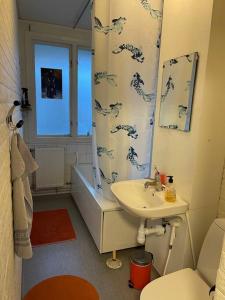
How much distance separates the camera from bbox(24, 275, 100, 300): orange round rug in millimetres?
1321

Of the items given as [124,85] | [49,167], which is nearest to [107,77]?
[124,85]

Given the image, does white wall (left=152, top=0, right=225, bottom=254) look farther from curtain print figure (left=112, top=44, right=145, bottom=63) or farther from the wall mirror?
curtain print figure (left=112, top=44, right=145, bottom=63)

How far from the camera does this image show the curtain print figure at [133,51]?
1973 millimetres

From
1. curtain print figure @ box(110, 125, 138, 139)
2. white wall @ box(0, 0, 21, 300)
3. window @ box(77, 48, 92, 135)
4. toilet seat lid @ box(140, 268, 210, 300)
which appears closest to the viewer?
white wall @ box(0, 0, 21, 300)

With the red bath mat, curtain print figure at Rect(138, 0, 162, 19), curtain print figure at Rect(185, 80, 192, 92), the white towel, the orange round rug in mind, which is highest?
curtain print figure at Rect(138, 0, 162, 19)

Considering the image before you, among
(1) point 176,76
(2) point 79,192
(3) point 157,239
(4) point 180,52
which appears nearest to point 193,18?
(4) point 180,52

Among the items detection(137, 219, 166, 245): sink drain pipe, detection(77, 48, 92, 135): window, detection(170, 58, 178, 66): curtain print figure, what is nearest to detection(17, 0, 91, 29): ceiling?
detection(77, 48, 92, 135): window

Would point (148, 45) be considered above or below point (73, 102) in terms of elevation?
above

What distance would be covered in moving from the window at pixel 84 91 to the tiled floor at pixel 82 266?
1801 millimetres

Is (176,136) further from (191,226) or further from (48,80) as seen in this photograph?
(48,80)

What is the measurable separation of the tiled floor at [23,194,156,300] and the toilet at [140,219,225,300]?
57cm

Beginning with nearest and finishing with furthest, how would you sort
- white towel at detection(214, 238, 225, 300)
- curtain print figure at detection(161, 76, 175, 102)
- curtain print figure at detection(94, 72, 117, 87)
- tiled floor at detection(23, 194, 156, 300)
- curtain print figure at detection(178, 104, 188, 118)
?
white towel at detection(214, 238, 225, 300)
curtain print figure at detection(178, 104, 188, 118)
curtain print figure at detection(161, 76, 175, 102)
tiled floor at detection(23, 194, 156, 300)
curtain print figure at detection(94, 72, 117, 87)

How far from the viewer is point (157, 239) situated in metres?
2.07

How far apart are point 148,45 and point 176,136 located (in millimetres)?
878
